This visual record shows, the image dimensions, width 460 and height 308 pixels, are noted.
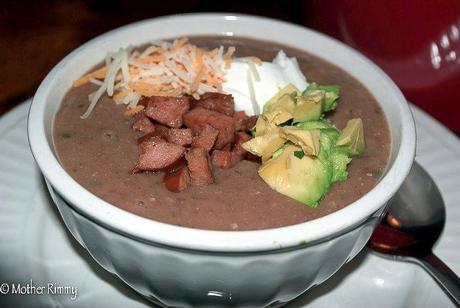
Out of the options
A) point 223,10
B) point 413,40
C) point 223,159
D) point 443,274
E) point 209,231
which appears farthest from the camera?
point 223,10

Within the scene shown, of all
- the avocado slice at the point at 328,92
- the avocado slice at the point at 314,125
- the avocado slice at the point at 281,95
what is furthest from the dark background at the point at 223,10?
the avocado slice at the point at 314,125

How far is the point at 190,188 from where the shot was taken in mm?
1591

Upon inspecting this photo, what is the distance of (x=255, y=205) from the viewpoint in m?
1.55

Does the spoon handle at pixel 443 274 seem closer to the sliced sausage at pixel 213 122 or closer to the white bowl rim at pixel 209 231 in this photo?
the white bowl rim at pixel 209 231

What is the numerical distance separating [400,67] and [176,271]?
151 cm

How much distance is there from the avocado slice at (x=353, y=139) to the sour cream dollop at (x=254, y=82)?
0.28 metres

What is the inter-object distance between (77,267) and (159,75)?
0.59 meters

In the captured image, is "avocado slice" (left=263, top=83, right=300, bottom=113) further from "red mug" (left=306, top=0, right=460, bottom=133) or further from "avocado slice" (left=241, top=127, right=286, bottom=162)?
"red mug" (left=306, top=0, right=460, bottom=133)

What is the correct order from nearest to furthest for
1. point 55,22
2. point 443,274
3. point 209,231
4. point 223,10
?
1. point 209,231
2. point 443,274
3. point 55,22
4. point 223,10

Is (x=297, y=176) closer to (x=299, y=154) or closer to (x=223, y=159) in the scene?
(x=299, y=154)

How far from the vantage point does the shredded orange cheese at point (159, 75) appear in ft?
6.10

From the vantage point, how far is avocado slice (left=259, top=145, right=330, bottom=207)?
157 centimetres

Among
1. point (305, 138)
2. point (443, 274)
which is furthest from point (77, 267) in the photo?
point (443, 274)

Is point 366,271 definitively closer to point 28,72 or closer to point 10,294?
point 10,294
